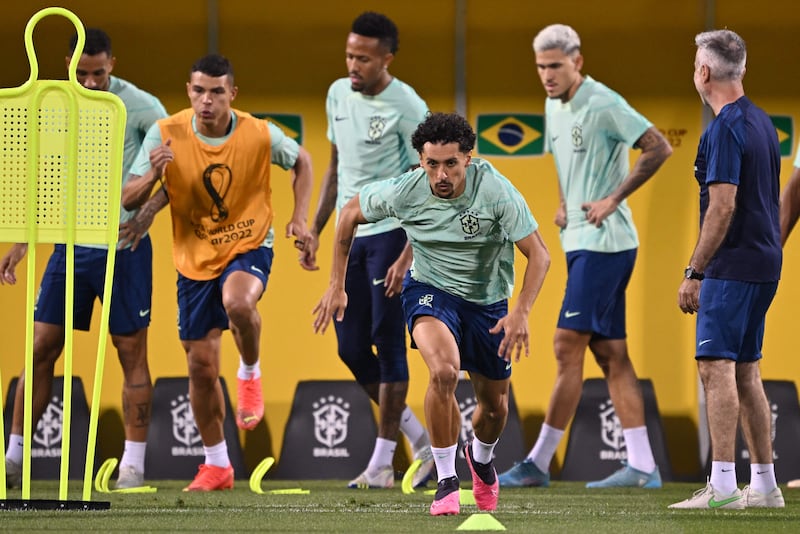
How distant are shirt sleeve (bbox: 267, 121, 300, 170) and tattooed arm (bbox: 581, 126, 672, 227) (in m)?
1.80

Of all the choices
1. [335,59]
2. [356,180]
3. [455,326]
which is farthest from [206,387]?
[335,59]

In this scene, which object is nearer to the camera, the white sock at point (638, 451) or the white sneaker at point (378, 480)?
the white sneaker at point (378, 480)

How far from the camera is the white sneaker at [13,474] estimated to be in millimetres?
8281

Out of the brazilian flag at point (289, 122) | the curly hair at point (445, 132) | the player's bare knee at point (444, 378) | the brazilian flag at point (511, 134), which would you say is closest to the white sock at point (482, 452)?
the player's bare knee at point (444, 378)

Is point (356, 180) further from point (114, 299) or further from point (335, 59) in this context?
point (335, 59)

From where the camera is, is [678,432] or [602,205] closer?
[602,205]

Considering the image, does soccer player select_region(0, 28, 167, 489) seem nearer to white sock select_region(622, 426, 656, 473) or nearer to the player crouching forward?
the player crouching forward

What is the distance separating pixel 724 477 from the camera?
21.6ft

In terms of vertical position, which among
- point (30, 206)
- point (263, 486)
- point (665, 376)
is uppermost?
point (30, 206)

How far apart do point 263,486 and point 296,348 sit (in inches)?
70.0

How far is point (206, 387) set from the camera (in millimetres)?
8109

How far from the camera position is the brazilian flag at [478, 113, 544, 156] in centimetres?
1062

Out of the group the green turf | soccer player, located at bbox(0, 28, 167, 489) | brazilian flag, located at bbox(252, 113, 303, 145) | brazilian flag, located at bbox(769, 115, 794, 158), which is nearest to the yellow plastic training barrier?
the green turf

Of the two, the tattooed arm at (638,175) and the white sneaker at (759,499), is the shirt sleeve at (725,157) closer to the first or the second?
the white sneaker at (759,499)
